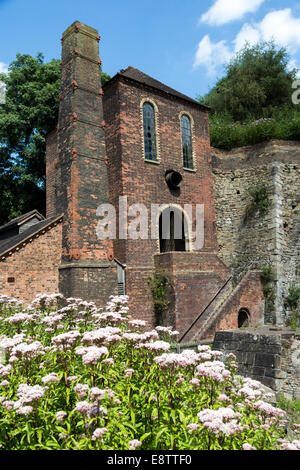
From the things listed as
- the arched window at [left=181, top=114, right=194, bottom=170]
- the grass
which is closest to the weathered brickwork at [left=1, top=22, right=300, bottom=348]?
the arched window at [left=181, top=114, right=194, bottom=170]

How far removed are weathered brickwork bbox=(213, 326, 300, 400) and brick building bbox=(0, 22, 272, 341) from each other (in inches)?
108

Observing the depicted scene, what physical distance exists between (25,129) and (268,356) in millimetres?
22551

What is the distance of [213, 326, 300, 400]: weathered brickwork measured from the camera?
8258 mm

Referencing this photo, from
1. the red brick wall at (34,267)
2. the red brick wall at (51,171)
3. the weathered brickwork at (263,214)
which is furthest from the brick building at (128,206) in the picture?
the red brick wall at (51,171)

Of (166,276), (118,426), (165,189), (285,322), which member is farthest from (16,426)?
(285,322)

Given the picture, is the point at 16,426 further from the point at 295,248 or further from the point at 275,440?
the point at 295,248

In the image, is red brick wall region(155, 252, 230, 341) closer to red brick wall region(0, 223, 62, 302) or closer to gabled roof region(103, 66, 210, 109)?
red brick wall region(0, 223, 62, 302)

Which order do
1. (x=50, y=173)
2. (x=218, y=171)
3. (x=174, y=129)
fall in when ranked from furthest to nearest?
1. (x=50, y=173)
2. (x=218, y=171)
3. (x=174, y=129)

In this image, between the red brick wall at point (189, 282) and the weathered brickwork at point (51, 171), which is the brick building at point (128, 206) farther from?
the weathered brickwork at point (51, 171)

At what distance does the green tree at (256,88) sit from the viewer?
85.1ft

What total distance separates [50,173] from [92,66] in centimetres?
760

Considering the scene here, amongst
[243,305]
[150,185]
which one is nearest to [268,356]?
[243,305]

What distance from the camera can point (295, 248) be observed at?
1589 centimetres

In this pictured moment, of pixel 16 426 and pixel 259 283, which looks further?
pixel 259 283
